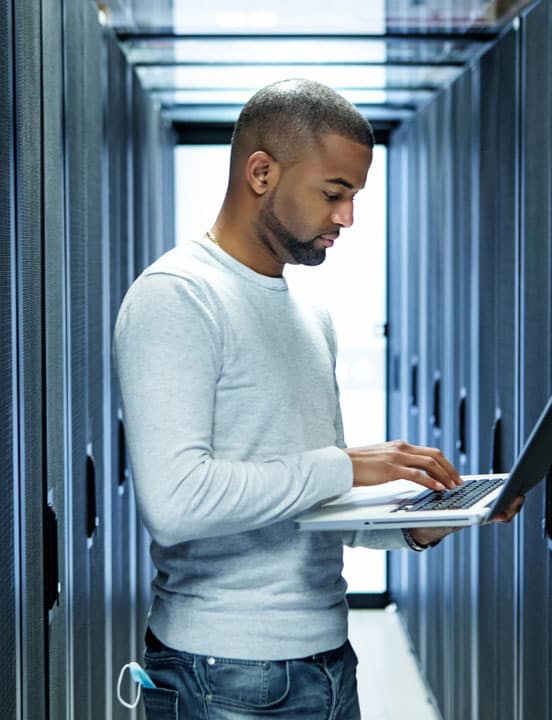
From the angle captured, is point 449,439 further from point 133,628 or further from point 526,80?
point 526,80

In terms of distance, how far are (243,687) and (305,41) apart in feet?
7.53

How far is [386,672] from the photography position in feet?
15.0

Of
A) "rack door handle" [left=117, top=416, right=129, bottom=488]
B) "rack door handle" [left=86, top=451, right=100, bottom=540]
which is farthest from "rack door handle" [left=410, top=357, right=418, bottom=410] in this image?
"rack door handle" [left=86, top=451, right=100, bottom=540]

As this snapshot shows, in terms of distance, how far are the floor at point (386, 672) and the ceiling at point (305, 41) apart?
86.1 inches

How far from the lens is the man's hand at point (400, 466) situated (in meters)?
1.49

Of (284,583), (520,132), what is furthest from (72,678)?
(520,132)

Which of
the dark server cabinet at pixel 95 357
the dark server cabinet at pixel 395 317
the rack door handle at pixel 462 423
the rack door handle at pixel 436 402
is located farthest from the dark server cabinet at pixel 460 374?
the dark server cabinet at pixel 395 317

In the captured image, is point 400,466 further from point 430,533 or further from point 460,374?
point 460,374

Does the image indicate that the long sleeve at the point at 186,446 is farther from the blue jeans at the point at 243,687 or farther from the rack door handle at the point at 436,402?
the rack door handle at the point at 436,402

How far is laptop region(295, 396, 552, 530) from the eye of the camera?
1.32 meters

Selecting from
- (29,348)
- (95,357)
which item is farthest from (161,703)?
(95,357)

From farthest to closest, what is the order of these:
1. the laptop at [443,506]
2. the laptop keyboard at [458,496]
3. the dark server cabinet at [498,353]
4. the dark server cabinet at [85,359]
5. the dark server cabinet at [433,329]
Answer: the dark server cabinet at [433,329], the dark server cabinet at [498,353], the dark server cabinet at [85,359], the laptop keyboard at [458,496], the laptop at [443,506]

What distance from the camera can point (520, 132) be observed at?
2.57 meters

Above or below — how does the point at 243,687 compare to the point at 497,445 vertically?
below
